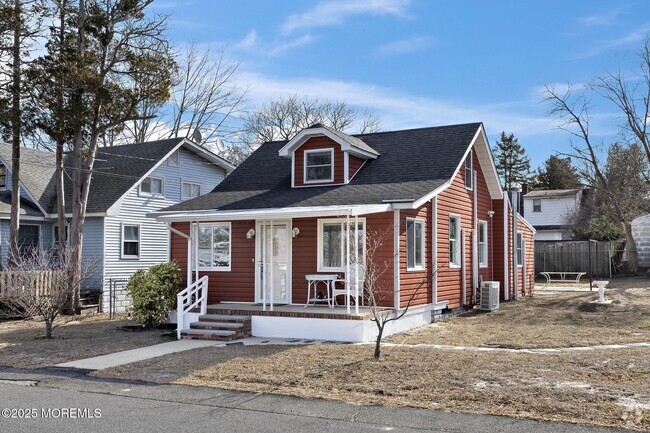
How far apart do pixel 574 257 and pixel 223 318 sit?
949 inches

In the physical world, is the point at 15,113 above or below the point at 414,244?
above

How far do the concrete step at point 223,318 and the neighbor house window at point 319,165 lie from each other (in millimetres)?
4758

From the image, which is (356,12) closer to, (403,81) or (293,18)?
(293,18)

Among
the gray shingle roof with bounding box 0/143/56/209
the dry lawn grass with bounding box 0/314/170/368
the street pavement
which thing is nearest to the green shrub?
the dry lawn grass with bounding box 0/314/170/368

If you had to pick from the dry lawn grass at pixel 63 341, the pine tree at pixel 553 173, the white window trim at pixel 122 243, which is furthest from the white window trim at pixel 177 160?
the pine tree at pixel 553 173

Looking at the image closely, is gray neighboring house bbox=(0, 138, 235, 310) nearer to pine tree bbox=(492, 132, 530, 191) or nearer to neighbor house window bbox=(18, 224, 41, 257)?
neighbor house window bbox=(18, 224, 41, 257)

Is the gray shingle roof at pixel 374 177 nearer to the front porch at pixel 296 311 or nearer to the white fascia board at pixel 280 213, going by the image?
the white fascia board at pixel 280 213

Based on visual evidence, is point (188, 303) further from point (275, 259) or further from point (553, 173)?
point (553, 173)

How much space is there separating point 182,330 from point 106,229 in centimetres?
1048

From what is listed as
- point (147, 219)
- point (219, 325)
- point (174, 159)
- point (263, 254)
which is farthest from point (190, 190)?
point (219, 325)

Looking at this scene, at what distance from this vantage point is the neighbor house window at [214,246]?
632 inches

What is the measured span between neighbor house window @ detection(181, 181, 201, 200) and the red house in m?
7.65

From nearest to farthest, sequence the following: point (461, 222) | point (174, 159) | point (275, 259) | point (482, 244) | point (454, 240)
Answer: point (275, 259) → point (454, 240) → point (461, 222) → point (482, 244) → point (174, 159)

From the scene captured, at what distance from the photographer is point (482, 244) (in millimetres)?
19938
